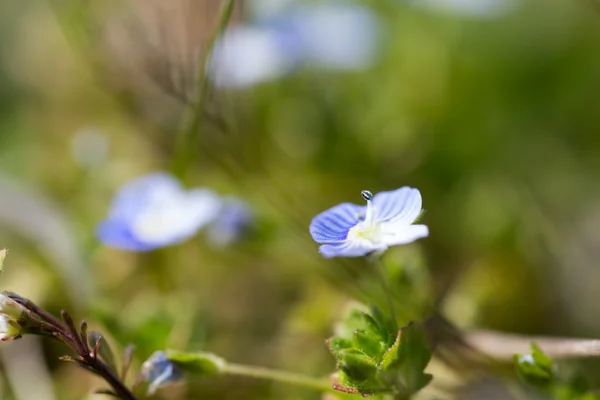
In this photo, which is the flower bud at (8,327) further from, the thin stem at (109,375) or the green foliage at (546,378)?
the green foliage at (546,378)

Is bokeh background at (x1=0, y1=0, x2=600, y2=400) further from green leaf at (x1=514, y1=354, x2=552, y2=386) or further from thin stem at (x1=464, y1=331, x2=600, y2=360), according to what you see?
green leaf at (x1=514, y1=354, x2=552, y2=386)

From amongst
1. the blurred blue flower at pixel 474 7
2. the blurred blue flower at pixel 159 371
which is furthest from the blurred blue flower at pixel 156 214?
the blurred blue flower at pixel 474 7

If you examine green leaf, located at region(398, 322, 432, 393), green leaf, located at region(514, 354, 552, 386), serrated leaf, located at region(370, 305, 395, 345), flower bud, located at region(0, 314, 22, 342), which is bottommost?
green leaf, located at region(514, 354, 552, 386)

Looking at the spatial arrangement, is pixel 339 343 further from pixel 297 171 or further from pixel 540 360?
pixel 297 171

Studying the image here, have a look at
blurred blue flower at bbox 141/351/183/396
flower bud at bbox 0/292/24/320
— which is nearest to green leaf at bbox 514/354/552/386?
blurred blue flower at bbox 141/351/183/396

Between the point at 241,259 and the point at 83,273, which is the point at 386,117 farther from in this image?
the point at 83,273

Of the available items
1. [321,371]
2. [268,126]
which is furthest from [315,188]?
[321,371]

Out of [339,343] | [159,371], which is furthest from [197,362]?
[339,343]

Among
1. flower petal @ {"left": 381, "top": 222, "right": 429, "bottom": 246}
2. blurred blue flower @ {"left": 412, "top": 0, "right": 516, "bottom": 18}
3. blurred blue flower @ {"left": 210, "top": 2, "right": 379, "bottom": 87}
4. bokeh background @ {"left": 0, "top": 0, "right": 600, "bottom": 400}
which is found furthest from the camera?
blurred blue flower @ {"left": 412, "top": 0, "right": 516, "bottom": 18}
